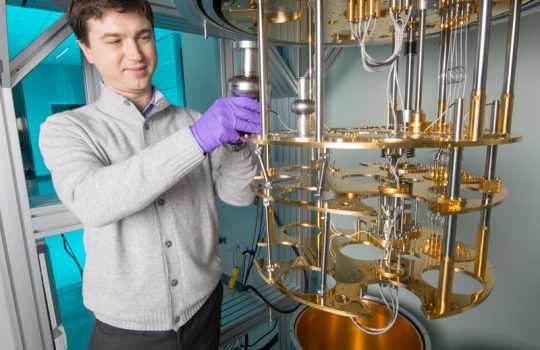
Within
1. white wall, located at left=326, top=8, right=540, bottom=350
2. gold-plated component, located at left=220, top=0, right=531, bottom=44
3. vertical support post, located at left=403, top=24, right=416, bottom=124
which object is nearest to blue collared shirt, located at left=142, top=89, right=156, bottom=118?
gold-plated component, located at left=220, top=0, right=531, bottom=44

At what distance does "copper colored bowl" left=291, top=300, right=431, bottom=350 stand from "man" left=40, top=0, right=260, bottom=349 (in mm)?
349

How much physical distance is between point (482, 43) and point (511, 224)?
0.94 metres

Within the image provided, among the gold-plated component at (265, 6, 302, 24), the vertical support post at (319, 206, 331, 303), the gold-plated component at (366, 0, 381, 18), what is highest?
the gold-plated component at (265, 6, 302, 24)

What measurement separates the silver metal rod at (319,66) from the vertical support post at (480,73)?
223mm

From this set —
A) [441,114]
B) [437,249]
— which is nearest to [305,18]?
[441,114]

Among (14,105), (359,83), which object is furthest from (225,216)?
(14,105)

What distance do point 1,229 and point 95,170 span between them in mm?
573

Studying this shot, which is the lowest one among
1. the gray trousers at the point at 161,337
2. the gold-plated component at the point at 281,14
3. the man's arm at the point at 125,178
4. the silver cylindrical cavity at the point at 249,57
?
the gray trousers at the point at 161,337

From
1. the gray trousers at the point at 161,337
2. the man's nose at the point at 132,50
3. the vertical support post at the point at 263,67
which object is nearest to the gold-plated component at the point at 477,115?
Answer: the vertical support post at the point at 263,67

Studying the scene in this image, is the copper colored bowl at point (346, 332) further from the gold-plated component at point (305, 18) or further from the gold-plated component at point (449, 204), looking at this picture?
the gold-plated component at point (305, 18)

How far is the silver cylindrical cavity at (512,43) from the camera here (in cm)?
56

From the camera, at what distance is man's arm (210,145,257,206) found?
89cm

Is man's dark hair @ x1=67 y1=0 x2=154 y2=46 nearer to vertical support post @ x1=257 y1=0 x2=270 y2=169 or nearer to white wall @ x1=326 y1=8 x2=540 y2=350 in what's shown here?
vertical support post @ x1=257 y1=0 x2=270 y2=169

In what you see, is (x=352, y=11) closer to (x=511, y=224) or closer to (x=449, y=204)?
(x=449, y=204)
